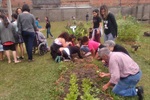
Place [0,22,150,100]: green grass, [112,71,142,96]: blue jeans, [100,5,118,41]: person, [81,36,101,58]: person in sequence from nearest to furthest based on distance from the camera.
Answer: [112,71,142,96]: blue jeans → [0,22,150,100]: green grass → [100,5,118,41]: person → [81,36,101,58]: person

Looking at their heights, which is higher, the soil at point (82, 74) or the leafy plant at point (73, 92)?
the leafy plant at point (73, 92)

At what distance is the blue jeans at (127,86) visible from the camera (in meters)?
4.63

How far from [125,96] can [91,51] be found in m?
3.07

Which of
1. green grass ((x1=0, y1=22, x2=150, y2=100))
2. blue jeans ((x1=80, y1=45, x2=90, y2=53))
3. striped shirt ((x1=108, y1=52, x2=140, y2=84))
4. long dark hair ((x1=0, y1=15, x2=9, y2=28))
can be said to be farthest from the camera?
blue jeans ((x1=80, y1=45, x2=90, y2=53))

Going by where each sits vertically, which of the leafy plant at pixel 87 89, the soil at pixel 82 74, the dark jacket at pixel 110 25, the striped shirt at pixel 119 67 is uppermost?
the dark jacket at pixel 110 25

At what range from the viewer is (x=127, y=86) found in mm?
4711

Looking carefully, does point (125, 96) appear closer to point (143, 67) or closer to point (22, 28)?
point (143, 67)

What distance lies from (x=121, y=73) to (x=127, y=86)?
0.32 m

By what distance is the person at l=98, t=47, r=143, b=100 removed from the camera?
4.49m

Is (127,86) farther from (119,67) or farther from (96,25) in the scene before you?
(96,25)

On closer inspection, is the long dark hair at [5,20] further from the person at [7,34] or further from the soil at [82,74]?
the soil at [82,74]

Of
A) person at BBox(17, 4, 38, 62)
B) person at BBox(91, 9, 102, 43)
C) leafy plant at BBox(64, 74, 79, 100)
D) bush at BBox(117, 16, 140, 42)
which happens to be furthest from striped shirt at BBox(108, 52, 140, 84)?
bush at BBox(117, 16, 140, 42)

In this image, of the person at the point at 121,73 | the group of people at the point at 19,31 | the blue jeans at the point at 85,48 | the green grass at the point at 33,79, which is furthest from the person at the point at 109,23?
the person at the point at 121,73

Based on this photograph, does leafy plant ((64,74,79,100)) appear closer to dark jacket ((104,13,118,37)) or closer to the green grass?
the green grass
